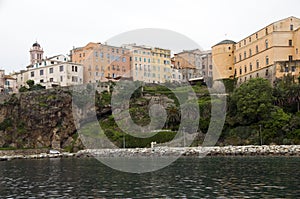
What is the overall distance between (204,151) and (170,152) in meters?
4.63

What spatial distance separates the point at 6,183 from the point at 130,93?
163ft

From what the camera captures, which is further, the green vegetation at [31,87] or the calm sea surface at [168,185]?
the green vegetation at [31,87]

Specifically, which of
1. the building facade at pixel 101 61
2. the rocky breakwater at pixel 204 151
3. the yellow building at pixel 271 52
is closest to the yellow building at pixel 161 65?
the building facade at pixel 101 61

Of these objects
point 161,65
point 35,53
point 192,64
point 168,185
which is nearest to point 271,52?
point 161,65

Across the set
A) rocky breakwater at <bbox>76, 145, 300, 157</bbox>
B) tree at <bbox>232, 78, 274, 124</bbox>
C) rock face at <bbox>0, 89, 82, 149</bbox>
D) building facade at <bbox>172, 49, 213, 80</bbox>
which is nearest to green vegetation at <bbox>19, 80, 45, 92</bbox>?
rock face at <bbox>0, 89, 82, 149</bbox>

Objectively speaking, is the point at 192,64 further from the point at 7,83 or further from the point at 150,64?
the point at 7,83

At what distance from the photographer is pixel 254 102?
2282 inches

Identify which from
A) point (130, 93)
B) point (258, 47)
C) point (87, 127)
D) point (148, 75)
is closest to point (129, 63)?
point (148, 75)

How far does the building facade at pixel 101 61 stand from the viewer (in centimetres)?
8438

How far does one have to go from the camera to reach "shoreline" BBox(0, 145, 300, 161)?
48.9 meters

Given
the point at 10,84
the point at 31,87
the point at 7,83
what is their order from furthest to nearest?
the point at 10,84
the point at 7,83
the point at 31,87

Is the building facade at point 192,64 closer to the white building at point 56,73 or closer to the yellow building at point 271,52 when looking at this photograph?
the yellow building at point 271,52

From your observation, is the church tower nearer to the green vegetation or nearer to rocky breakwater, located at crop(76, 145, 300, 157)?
the green vegetation

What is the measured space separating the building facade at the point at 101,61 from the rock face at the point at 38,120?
1114 centimetres
